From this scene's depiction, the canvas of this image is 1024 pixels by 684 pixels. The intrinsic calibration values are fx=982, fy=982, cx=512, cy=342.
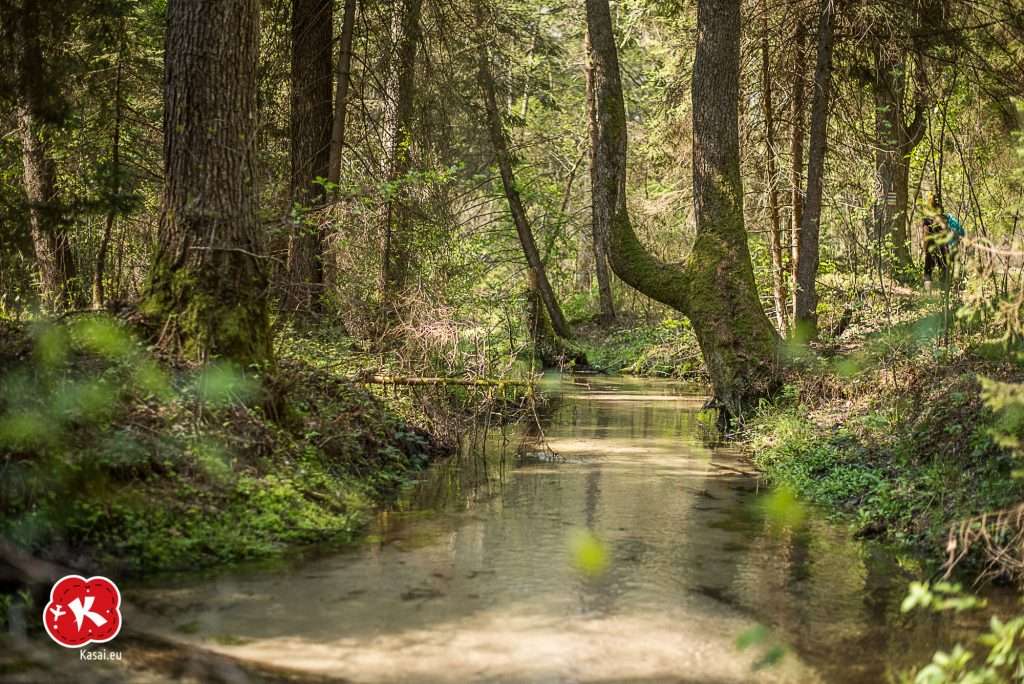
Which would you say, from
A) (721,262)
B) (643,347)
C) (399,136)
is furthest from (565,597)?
(643,347)

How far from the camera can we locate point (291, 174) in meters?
14.2

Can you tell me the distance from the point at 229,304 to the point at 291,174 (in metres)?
5.88

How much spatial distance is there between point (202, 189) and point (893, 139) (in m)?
13.8

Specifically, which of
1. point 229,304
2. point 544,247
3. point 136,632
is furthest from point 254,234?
point 544,247

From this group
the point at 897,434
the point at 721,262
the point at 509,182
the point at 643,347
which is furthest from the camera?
the point at 643,347

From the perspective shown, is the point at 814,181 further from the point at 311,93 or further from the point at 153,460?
the point at 153,460

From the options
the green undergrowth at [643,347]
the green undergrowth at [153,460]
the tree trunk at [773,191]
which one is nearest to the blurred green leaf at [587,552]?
the green undergrowth at [153,460]

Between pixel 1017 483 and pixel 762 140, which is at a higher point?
pixel 762 140

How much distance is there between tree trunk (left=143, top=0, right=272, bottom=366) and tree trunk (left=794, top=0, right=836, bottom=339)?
8884 mm

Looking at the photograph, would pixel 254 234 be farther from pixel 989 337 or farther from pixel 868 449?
pixel 989 337

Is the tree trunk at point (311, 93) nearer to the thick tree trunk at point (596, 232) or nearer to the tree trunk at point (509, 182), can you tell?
the tree trunk at point (509, 182)

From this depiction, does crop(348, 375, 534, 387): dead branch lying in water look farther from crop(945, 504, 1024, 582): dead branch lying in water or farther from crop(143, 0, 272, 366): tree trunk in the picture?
crop(945, 504, 1024, 582): dead branch lying in water

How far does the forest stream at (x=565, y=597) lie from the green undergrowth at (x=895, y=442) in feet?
1.89

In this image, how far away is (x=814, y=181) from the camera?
14.4 meters
